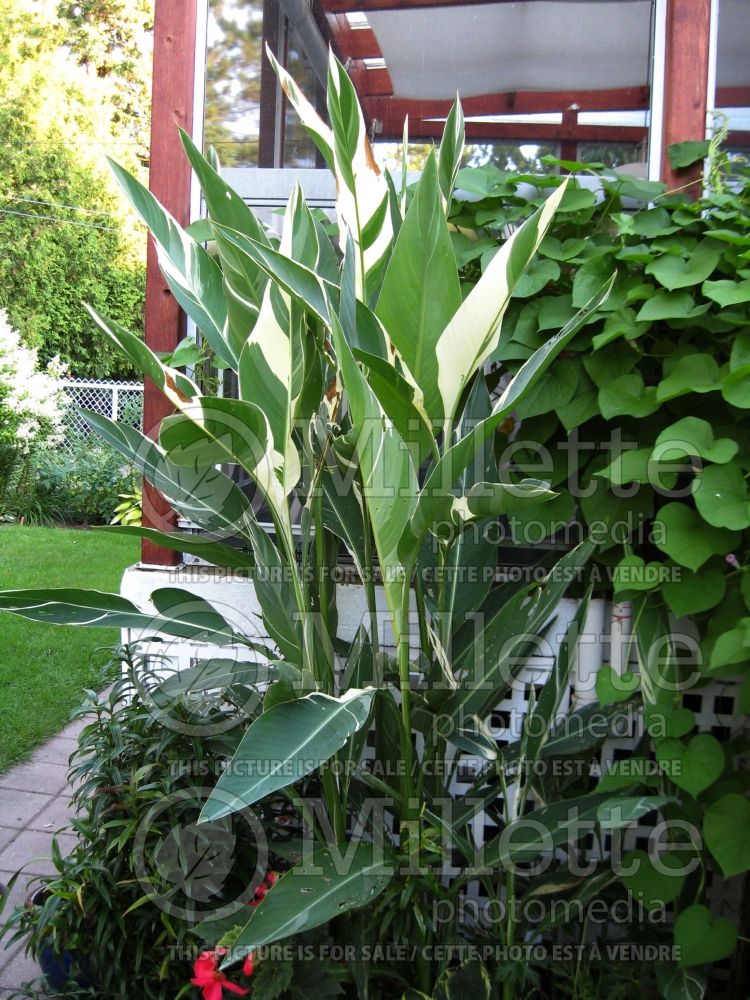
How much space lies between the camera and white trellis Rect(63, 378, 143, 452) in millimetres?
9325

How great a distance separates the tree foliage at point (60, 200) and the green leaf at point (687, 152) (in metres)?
9.80

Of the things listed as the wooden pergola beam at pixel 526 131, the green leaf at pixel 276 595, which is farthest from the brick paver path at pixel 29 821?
the wooden pergola beam at pixel 526 131

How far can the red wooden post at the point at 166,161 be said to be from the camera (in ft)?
7.22

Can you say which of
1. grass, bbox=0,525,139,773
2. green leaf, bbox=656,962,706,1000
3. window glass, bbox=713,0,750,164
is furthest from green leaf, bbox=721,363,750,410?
window glass, bbox=713,0,750,164

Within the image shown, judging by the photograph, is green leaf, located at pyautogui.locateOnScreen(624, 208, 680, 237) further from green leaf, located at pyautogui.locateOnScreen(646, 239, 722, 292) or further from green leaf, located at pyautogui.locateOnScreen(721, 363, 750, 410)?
green leaf, located at pyautogui.locateOnScreen(721, 363, 750, 410)

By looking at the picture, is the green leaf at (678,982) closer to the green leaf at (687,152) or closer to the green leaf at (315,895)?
the green leaf at (315,895)

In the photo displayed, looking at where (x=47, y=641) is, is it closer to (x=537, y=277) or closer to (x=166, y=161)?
(x=166, y=161)

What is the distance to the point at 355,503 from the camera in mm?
1729

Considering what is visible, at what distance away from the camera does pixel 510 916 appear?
1604 mm

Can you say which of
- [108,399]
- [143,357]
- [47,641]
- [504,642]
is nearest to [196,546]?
[143,357]

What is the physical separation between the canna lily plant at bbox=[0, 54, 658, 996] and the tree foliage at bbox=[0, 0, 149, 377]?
9.75 metres

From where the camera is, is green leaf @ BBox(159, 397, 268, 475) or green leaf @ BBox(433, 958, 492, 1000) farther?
green leaf @ BBox(433, 958, 492, 1000)

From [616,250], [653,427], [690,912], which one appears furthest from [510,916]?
[616,250]

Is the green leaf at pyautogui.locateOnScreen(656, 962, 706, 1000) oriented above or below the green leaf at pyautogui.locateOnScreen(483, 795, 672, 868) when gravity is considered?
below
